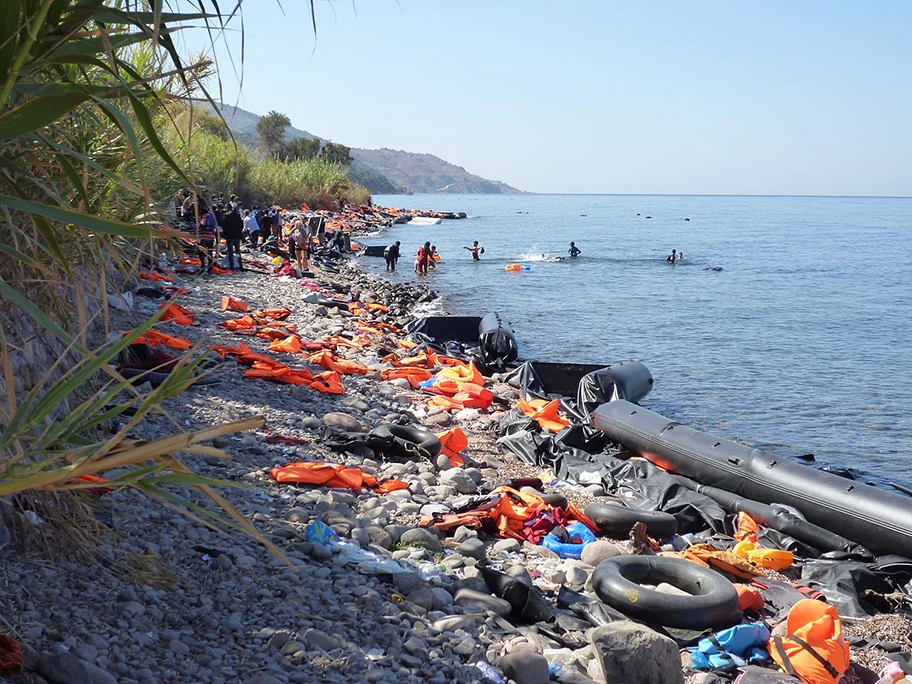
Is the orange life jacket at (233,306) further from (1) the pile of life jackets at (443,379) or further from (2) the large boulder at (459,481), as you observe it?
(2) the large boulder at (459,481)

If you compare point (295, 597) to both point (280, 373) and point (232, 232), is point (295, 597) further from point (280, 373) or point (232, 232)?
point (232, 232)

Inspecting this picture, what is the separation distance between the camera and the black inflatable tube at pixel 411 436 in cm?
744

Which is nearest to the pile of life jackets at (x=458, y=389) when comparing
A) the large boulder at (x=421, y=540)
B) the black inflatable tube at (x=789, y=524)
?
the black inflatable tube at (x=789, y=524)

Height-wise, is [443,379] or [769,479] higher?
[443,379]

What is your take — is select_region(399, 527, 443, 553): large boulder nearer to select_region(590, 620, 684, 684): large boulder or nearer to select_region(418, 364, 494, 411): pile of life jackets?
select_region(590, 620, 684, 684): large boulder

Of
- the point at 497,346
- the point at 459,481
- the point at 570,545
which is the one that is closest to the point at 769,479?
the point at 570,545

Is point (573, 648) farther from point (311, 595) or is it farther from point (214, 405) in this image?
point (214, 405)

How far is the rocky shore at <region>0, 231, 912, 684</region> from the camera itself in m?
2.91

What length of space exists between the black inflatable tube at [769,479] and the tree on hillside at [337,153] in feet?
240

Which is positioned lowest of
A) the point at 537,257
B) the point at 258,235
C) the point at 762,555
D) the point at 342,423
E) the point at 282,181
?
the point at 762,555

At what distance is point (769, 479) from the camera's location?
7402 mm

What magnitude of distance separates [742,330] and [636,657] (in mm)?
17395

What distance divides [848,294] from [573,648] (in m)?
27.9

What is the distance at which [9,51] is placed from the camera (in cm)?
145
